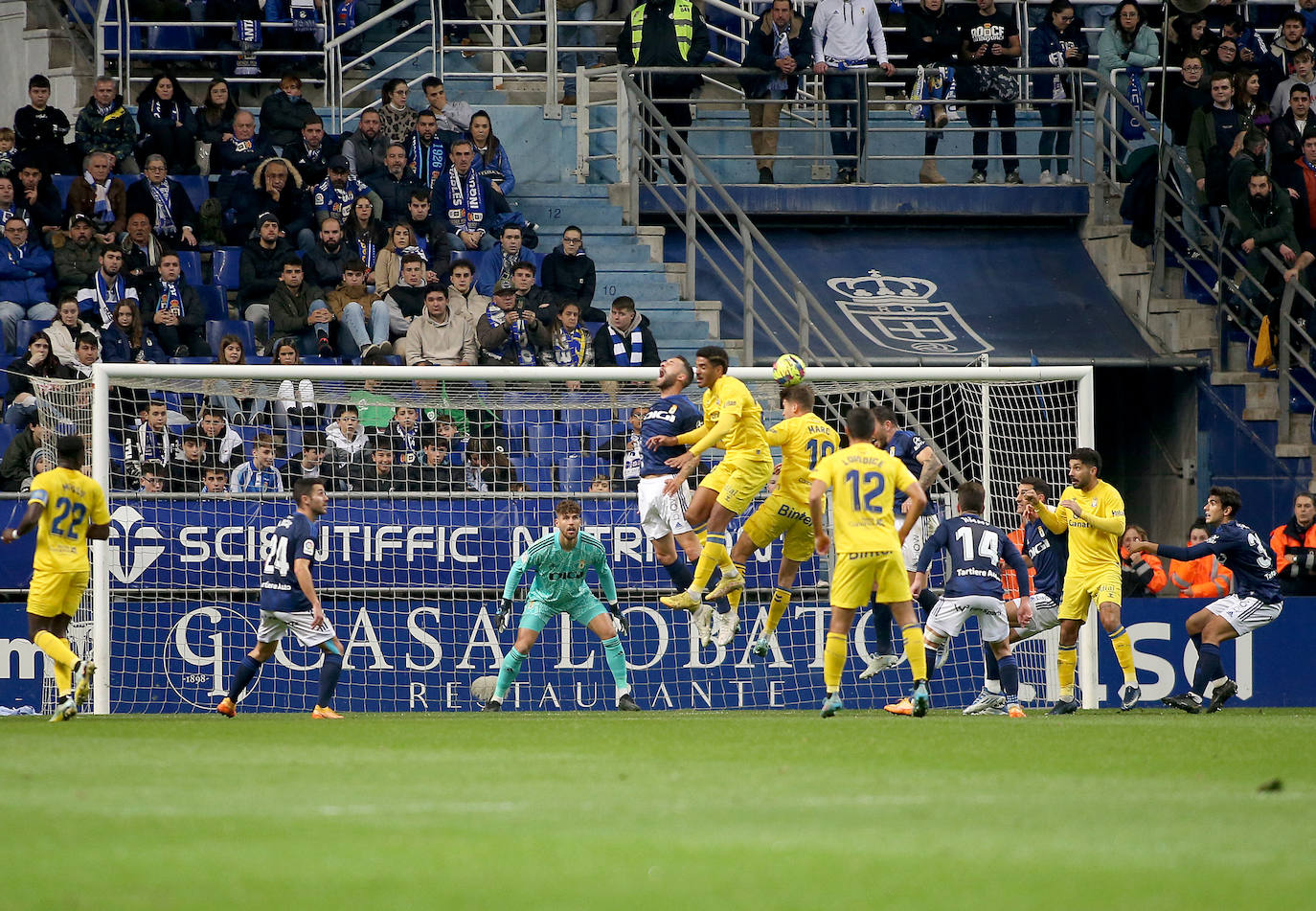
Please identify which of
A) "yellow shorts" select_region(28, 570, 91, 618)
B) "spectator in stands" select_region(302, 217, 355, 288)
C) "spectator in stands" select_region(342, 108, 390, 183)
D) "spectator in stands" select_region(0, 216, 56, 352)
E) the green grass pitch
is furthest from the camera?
"spectator in stands" select_region(342, 108, 390, 183)

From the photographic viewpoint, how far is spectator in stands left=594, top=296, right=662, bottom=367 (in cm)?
1817

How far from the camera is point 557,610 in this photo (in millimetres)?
14953

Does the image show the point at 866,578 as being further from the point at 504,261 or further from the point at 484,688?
the point at 504,261

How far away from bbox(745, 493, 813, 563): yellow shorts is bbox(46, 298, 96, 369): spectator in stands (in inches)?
280

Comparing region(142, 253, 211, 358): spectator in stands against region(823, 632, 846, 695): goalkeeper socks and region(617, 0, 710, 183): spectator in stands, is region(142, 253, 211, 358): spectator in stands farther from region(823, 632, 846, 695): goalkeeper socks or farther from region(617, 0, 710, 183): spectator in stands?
region(823, 632, 846, 695): goalkeeper socks

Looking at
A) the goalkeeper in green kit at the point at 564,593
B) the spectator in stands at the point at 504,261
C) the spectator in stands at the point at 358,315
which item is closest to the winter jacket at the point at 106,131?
the spectator in stands at the point at 358,315

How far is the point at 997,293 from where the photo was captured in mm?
21969

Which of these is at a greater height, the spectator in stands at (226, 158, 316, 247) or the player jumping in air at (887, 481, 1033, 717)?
the spectator in stands at (226, 158, 316, 247)

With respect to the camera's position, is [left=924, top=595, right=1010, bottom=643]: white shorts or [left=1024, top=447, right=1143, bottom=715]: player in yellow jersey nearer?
[left=924, top=595, right=1010, bottom=643]: white shorts

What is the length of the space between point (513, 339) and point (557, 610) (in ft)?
14.0

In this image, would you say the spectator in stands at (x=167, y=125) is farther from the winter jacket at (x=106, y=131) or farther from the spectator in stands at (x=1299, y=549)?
the spectator in stands at (x=1299, y=549)

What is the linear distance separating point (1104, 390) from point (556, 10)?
837cm

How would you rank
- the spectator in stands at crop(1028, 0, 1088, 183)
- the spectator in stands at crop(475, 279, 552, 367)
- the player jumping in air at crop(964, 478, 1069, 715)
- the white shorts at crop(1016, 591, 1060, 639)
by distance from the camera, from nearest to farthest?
the player jumping in air at crop(964, 478, 1069, 715) < the white shorts at crop(1016, 591, 1060, 639) < the spectator in stands at crop(475, 279, 552, 367) < the spectator in stands at crop(1028, 0, 1088, 183)

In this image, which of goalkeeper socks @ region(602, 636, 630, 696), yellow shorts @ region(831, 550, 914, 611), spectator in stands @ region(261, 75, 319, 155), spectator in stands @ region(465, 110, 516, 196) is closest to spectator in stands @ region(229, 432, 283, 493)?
goalkeeper socks @ region(602, 636, 630, 696)
